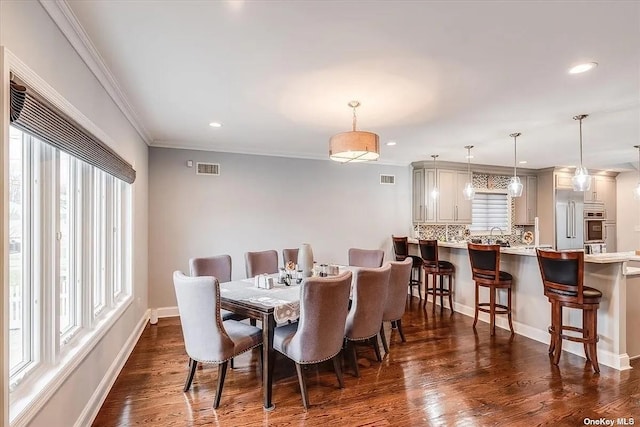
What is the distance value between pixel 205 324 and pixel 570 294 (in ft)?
10.8

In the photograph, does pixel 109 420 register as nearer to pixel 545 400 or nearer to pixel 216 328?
pixel 216 328

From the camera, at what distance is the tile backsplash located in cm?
664

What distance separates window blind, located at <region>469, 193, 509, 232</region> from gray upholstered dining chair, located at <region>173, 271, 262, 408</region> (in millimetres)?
5944

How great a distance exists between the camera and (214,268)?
3941 millimetres

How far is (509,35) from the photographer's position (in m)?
2.02

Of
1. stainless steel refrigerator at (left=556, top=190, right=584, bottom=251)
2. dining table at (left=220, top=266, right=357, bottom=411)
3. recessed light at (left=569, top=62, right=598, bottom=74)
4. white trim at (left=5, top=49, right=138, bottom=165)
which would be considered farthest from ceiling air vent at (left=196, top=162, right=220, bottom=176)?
stainless steel refrigerator at (left=556, top=190, right=584, bottom=251)

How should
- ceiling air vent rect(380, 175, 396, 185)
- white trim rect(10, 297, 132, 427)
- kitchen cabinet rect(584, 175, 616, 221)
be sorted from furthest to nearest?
kitchen cabinet rect(584, 175, 616, 221) → ceiling air vent rect(380, 175, 396, 185) → white trim rect(10, 297, 132, 427)

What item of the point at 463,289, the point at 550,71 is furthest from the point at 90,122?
the point at 463,289

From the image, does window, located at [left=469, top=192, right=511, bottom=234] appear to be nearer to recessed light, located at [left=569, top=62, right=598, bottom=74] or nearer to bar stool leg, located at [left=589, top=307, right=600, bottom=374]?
bar stool leg, located at [left=589, top=307, right=600, bottom=374]

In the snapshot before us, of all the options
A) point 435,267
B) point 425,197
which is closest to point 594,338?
point 435,267

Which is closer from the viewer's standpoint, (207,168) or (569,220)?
(207,168)

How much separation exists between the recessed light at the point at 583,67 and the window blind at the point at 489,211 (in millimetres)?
4743

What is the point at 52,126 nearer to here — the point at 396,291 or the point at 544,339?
the point at 396,291

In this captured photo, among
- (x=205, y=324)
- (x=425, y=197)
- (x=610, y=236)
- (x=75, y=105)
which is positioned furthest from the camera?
(x=610, y=236)
